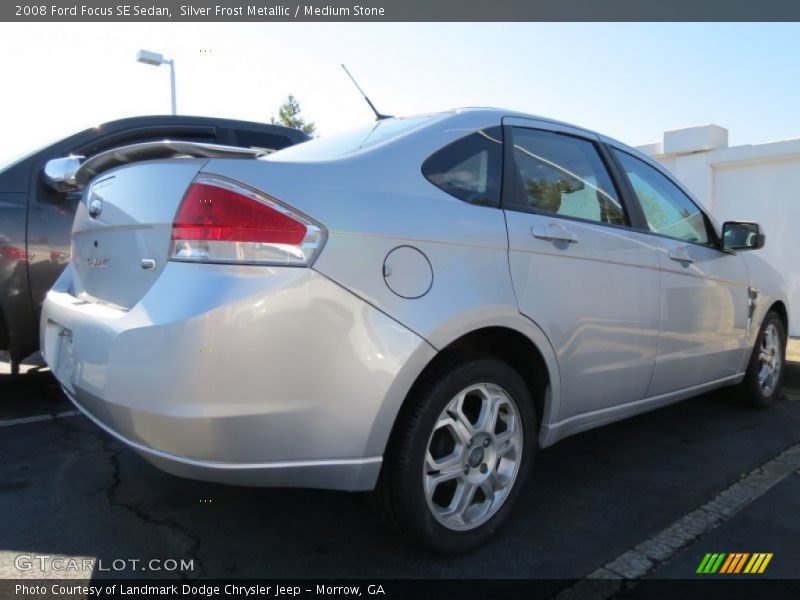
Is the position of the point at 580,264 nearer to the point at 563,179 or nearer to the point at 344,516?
the point at 563,179

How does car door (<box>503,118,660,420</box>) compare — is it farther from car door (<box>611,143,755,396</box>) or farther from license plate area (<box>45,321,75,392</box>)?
license plate area (<box>45,321,75,392</box>)

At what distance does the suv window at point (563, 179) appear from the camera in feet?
9.12

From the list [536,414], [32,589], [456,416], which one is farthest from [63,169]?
[536,414]

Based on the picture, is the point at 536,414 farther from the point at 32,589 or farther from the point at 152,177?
the point at 32,589

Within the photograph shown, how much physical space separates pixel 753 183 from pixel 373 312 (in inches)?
332

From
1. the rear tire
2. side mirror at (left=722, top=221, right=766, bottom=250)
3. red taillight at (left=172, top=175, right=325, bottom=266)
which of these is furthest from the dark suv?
the rear tire

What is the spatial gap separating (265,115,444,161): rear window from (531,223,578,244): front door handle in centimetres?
64

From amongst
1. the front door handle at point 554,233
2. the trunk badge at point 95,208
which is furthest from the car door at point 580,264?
the trunk badge at point 95,208

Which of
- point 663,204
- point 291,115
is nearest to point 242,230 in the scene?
point 663,204

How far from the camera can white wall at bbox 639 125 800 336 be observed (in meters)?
8.32

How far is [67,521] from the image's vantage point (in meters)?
2.65

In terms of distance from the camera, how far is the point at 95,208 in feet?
8.50

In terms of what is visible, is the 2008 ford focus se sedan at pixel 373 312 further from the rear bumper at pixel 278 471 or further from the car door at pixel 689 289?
the car door at pixel 689 289

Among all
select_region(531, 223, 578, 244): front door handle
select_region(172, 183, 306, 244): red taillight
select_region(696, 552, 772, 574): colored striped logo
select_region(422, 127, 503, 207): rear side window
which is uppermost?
select_region(422, 127, 503, 207): rear side window
